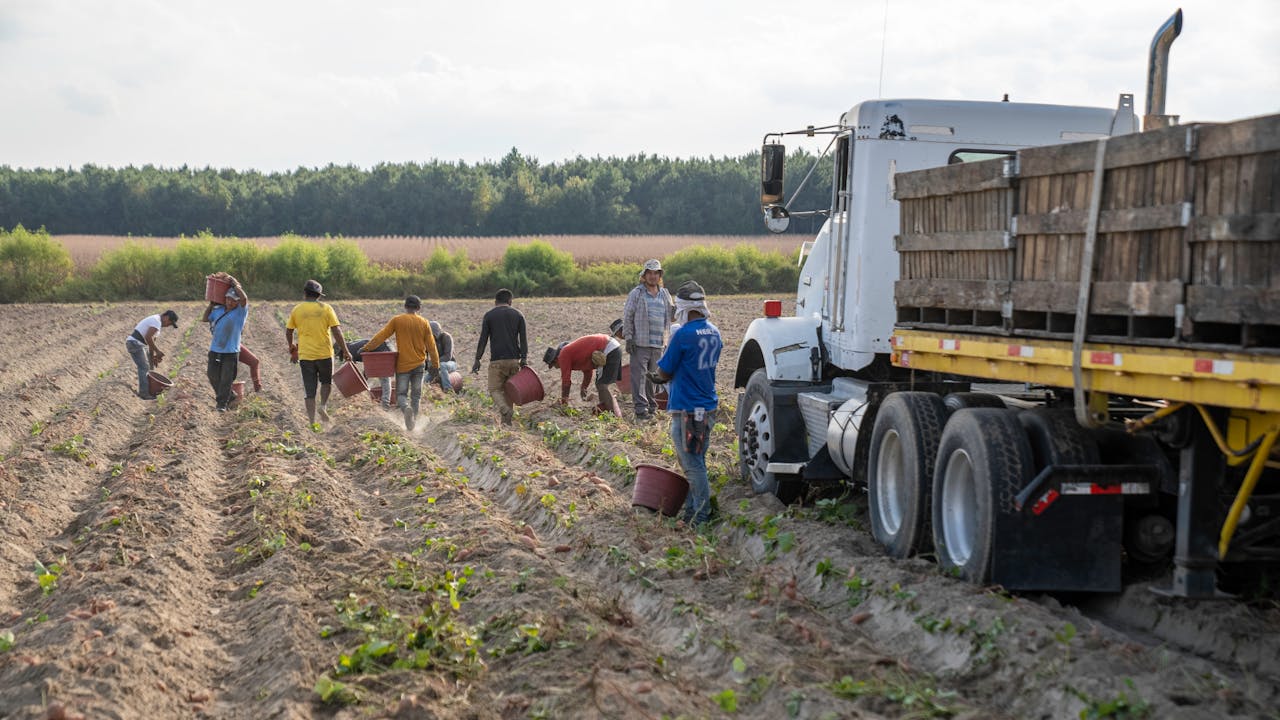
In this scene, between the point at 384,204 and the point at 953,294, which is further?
the point at 384,204

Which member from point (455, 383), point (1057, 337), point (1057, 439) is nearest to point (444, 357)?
point (455, 383)

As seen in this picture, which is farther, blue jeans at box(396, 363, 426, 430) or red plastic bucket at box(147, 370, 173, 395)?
red plastic bucket at box(147, 370, 173, 395)

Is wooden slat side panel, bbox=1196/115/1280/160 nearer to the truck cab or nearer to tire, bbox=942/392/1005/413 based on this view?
tire, bbox=942/392/1005/413

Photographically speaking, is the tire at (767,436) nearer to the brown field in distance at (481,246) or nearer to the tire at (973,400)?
the tire at (973,400)

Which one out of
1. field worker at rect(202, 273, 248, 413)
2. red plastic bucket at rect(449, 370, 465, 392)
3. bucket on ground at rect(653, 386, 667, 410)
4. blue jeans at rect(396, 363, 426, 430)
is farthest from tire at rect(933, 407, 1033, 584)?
red plastic bucket at rect(449, 370, 465, 392)

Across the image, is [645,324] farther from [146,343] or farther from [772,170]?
[146,343]

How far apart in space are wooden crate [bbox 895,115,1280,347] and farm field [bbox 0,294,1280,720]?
152cm

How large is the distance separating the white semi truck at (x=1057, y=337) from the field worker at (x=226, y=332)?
8.07 meters

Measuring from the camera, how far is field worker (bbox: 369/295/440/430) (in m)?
14.6

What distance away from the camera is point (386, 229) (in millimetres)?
95250

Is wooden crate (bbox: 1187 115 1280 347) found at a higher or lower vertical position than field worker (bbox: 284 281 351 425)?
higher

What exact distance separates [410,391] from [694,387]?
6.88 m

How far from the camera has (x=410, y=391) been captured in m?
15.3

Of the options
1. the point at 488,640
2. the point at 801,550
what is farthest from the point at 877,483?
the point at 488,640
